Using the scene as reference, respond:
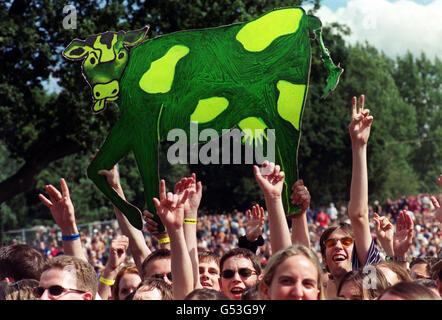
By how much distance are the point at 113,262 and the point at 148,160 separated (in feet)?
2.82

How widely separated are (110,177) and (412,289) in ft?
10.1

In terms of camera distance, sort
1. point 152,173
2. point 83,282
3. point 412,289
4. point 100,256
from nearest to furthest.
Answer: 1. point 412,289
2. point 83,282
3. point 152,173
4. point 100,256

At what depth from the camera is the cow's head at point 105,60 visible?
5.41 m

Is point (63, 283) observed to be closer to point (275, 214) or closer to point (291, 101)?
point (275, 214)

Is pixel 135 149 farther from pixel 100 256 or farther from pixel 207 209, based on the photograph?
pixel 207 209

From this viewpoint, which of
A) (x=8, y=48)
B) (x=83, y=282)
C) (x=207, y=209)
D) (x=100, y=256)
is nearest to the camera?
(x=83, y=282)

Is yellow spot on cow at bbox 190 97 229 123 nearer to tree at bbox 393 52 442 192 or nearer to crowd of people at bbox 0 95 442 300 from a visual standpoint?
crowd of people at bbox 0 95 442 300

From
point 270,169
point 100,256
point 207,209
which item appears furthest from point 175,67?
point 207,209

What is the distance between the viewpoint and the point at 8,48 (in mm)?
14734

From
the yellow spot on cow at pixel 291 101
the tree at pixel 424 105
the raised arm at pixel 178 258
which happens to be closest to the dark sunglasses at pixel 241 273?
the raised arm at pixel 178 258

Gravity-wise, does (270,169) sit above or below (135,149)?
below

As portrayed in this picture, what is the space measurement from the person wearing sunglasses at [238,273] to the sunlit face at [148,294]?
0.61 m

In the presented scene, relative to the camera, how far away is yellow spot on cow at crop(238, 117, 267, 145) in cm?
515

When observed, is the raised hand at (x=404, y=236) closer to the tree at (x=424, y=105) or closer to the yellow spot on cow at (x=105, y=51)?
the yellow spot on cow at (x=105, y=51)
